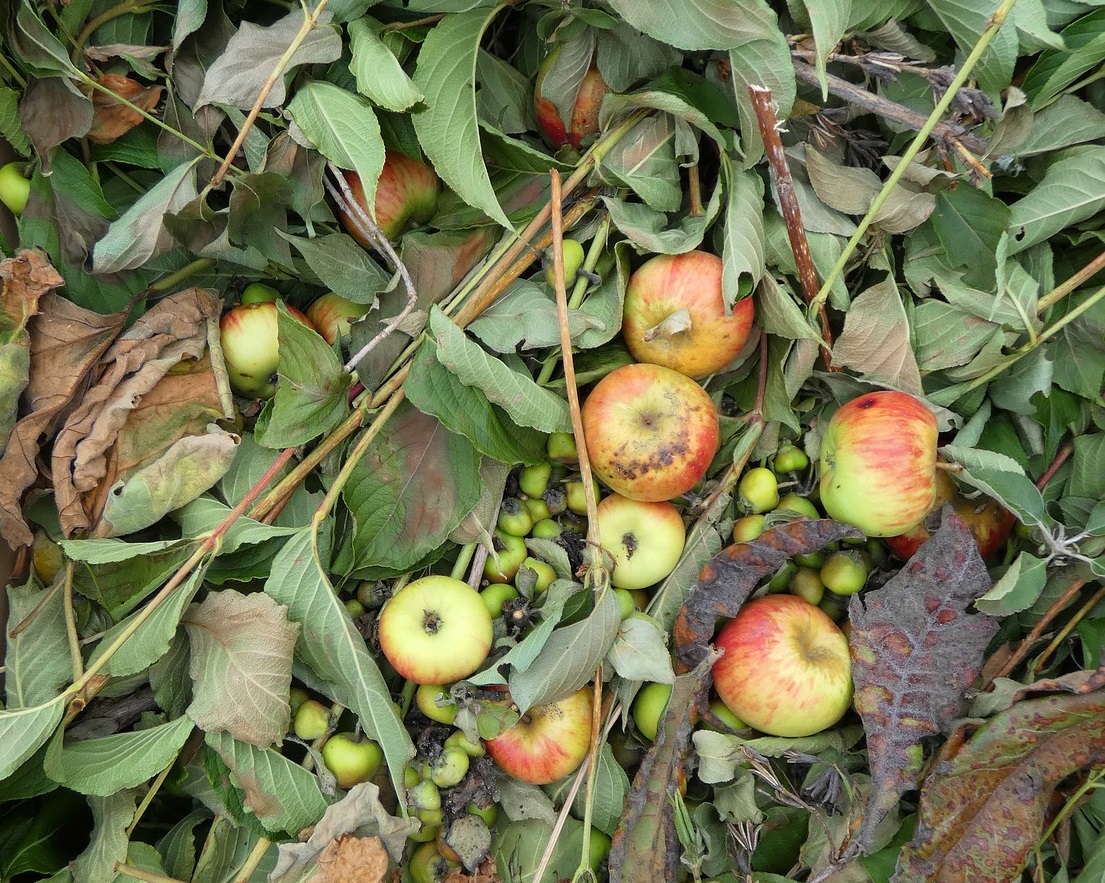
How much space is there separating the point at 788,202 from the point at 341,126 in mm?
768

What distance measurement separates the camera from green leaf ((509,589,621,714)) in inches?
50.9

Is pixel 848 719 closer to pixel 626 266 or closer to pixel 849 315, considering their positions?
pixel 849 315

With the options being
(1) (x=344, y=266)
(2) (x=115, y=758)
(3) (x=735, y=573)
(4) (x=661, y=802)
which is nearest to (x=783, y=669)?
(3) (x=735, y=573)

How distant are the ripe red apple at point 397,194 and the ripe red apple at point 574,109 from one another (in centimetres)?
24

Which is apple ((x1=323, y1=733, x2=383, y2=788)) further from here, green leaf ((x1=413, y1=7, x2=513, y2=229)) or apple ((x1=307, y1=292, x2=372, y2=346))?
green leaf ((x1=413, y1=7, x2=513, y2=229))

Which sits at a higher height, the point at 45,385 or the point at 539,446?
the point at 45,385

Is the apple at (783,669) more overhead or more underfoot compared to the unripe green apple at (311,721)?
more overhead

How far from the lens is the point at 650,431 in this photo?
1374 millimetres

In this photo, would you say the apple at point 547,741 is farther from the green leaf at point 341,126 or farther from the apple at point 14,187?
the apple at point 14,187

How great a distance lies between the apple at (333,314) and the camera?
4.86 ft

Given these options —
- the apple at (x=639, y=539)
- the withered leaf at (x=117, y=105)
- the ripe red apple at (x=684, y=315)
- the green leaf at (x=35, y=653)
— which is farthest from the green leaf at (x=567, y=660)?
the withered leaf at (x=117, y=105)

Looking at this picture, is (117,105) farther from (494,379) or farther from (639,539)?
(639,539)

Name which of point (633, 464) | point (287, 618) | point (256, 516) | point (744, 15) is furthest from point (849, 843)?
point (744, 15)

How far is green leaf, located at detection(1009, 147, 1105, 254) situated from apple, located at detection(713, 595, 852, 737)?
0.79 metres
